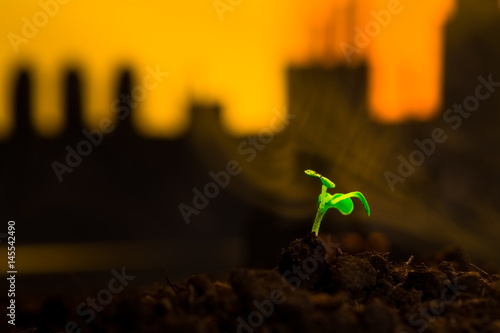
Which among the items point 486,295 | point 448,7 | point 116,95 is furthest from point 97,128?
point 486,295

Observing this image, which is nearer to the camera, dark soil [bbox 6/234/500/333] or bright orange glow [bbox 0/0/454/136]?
dark soil [bbox 6/234/500/333]

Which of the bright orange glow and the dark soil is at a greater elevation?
the bright orange glow

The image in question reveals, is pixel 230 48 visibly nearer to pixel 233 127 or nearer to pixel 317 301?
pixel 233 127

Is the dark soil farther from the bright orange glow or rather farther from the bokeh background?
the bright orange glow

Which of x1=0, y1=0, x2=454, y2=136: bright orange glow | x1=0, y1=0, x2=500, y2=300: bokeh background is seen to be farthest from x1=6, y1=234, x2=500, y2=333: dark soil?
x1=0, y1=0, x2=454, y2=136: bright orange glow

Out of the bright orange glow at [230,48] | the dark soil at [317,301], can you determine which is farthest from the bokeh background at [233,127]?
the dark soil at [317,301]

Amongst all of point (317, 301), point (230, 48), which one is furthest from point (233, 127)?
point (317, 301)

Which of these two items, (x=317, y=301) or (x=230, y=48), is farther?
(x=230, y=48)

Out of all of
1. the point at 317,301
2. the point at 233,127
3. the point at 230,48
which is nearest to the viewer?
the point at 317,301
